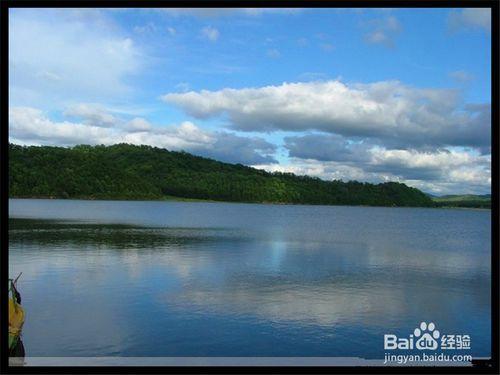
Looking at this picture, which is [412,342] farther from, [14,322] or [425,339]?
[14,322]

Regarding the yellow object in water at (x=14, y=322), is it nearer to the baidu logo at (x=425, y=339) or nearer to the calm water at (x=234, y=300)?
the calm water at (x=234, y=300)

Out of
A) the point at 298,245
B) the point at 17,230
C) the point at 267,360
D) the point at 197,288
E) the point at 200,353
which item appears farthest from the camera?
the point at 17,230

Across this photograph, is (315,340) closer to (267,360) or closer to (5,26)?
(267,360)

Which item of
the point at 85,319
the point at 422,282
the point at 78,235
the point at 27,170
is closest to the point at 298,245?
the point at 422,282

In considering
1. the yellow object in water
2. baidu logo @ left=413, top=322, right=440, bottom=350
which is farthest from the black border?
the yellow object in water

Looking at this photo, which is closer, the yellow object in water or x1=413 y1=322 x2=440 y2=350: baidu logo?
x1=413 y1=322 x2=440 y2=350: baidu logo

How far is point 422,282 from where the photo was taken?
28125 millimetres

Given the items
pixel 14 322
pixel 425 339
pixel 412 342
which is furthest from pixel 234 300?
pixel 14 322

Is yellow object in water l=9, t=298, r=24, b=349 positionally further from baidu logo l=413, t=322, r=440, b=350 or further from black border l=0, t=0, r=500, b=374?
baidu logo l=413, t=322, r=440, b=350
